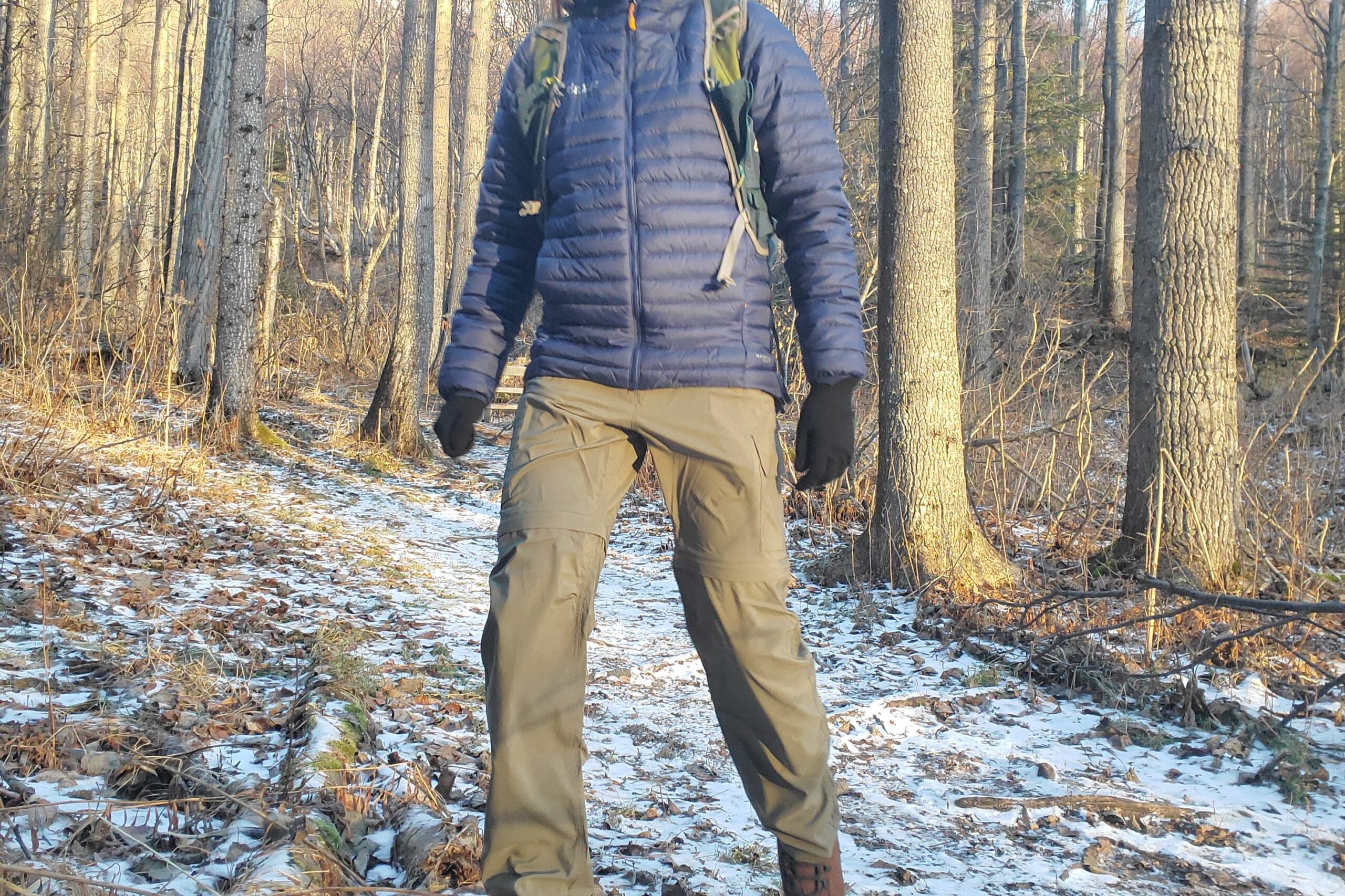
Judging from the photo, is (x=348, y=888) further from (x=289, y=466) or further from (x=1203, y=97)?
(x=289, y=466)

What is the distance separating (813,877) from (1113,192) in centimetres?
1914

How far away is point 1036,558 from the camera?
5707mm

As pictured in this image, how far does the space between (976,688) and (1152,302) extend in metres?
2.39

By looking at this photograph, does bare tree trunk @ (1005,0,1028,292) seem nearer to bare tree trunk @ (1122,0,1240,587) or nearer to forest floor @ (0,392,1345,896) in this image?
bare tree trunk @ (1122,0,1240,587)

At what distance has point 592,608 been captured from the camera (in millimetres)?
2043

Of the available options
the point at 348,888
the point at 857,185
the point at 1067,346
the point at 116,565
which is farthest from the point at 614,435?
the point at 1067,346

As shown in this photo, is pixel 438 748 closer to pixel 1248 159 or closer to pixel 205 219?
pixel 205 219

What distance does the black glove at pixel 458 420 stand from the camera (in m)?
2.29

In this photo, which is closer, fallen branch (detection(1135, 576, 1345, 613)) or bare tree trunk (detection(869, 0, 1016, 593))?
fallen branch (detection(1135, 576, 1345, 613))

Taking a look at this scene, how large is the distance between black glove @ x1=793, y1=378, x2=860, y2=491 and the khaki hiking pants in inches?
3.1

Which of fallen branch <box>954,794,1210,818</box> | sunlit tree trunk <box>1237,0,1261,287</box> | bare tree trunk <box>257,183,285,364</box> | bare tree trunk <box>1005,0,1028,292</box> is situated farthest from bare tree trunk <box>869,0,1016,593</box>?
sunlit tree trunk <box>1237,0,1261,287</box>

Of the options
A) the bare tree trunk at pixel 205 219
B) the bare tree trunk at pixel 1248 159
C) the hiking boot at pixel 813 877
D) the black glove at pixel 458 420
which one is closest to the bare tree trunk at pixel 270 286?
the bare tree trunk at pixel 205 219

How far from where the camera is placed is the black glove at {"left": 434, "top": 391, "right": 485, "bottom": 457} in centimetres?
229

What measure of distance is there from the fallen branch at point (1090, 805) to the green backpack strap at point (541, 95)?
218cm
